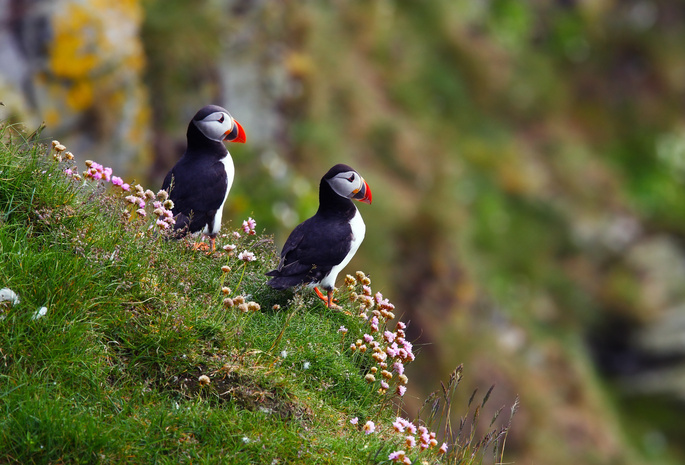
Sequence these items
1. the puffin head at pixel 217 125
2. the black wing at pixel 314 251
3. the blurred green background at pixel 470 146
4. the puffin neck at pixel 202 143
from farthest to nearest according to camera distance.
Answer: the blurred green background at pixel 470 146
the puffin neck at pixel 202 143
the puffin head at pixel 217 125
the black wing at pixel 314 251

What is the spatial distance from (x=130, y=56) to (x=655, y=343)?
11496mm

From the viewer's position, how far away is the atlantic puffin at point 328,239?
5395 mm

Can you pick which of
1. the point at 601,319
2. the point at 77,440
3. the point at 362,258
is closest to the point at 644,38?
the point at 601,319

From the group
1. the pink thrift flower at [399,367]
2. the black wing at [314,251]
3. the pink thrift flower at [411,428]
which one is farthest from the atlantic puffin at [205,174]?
the pink thrift flower at [411,428]

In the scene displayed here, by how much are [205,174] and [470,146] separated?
39.5 ft

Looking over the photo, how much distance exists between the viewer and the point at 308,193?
1163 cm

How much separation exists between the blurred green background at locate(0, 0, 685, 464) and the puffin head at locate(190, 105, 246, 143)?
11.5 feet

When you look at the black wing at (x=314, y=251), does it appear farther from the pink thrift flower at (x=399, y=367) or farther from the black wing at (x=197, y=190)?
the pink thrift flower at (x=399, y=367)

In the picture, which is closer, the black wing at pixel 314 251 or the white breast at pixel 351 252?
the black wing at pixel 314 251

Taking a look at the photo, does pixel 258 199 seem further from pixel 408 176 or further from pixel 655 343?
pixel 655 343

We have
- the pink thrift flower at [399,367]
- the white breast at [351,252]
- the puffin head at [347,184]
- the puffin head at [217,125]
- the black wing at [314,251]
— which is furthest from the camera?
the puffin head at [217,125]

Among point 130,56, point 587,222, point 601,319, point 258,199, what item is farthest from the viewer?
point 587,222

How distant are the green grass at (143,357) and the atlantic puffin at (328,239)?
0.29 meters

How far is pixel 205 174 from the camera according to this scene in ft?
19.4
